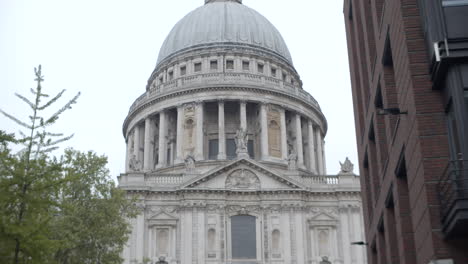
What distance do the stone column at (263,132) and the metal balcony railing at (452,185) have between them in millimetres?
52124

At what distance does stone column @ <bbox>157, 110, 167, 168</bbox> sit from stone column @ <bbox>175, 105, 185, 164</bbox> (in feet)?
6.78

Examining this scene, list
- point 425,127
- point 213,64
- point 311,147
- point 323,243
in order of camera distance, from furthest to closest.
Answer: point 213,64, point 311,147, point 323,243, point 425,127

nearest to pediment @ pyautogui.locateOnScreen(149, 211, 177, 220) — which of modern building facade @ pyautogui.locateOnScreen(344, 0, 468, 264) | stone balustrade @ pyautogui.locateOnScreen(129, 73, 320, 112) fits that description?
stone balustrade @ pyautogui.locateOnScreen(129, 73, 320, 112)

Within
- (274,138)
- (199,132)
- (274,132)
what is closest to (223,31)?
A: (274,132)

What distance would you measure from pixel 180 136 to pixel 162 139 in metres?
2.72

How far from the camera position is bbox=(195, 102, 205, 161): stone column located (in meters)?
68.3

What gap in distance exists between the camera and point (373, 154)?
89.7 ft

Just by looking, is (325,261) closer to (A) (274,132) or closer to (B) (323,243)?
(B) (323,243)

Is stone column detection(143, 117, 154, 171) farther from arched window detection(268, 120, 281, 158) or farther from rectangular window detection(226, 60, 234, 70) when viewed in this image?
arched window detection(268, 120, 281, 158)

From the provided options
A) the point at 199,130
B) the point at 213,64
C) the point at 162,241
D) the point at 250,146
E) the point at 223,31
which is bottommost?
the point at 162,241

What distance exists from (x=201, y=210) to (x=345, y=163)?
44.2 feet

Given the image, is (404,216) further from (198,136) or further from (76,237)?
(198,136)

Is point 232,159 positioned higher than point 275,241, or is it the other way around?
→ point 232,159

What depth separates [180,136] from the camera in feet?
230
